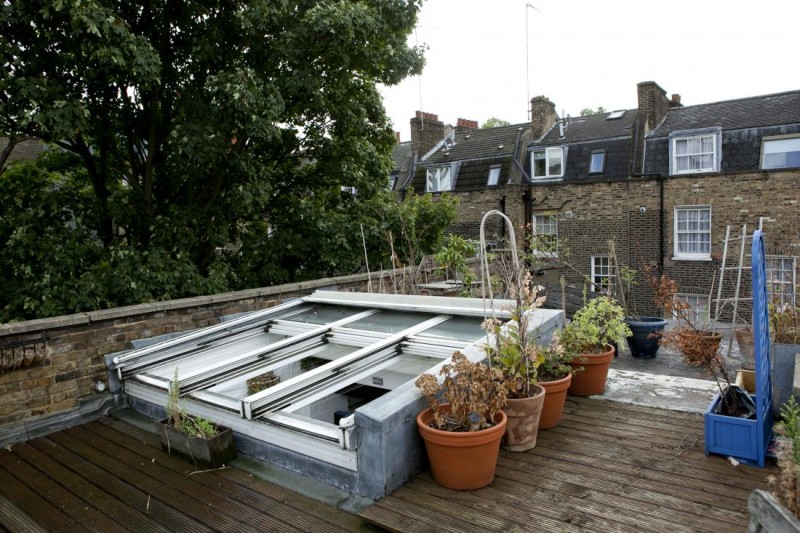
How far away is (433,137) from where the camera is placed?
28.4m

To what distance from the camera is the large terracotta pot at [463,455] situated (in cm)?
355

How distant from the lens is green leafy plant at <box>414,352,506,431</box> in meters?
3.69

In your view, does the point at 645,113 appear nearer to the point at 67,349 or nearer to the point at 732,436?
the point at 732,436

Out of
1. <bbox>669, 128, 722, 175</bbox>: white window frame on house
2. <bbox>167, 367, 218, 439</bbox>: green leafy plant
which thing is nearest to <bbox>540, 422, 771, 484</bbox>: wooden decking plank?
<bbox>167, 367, 218, 439</bbox>: green leafy plant

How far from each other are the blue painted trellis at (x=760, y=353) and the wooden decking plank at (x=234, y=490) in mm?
2972

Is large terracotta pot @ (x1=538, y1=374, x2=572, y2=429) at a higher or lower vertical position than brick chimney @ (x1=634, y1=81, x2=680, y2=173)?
lower

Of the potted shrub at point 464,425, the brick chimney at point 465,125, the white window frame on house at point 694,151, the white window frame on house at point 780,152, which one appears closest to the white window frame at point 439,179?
the brick chimney at point 465,125

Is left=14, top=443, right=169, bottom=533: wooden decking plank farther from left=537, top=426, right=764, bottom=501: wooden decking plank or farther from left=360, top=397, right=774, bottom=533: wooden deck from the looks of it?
left=537, top=426, right=764, bottom=501: wooden decking plank

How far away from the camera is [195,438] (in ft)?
13.9

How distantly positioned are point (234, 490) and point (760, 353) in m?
3.77

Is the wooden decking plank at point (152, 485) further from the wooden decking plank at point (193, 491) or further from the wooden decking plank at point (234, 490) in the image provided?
the wooden decking plank at point (234, 490)

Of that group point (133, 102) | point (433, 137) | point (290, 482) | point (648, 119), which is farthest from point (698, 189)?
point (290, 482)

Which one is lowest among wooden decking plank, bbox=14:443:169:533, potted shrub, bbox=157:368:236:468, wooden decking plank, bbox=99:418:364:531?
wooden decking plank, bbox=14:443:169:533

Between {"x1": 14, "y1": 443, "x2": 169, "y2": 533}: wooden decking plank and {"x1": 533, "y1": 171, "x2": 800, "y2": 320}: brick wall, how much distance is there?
16182 millimetres
